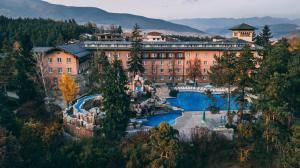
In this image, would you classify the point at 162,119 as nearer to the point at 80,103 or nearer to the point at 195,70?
the point at 80,103

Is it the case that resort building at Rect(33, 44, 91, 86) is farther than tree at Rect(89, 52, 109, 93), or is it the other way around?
resort building at Rect(33, 44, 91, 86)

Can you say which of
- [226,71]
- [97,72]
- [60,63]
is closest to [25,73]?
[97,72]

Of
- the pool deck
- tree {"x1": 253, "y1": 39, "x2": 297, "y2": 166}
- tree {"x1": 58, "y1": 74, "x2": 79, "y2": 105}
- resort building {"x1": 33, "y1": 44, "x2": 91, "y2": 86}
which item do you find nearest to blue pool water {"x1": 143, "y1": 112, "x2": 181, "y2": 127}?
the pool deck

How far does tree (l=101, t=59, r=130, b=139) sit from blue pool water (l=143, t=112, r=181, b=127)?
674 centimetres

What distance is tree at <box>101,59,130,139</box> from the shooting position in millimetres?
29734

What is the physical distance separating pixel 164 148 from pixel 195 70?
3391 centimetres

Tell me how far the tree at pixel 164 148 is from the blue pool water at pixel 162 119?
1149 cm

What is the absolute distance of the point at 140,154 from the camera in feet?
86.4

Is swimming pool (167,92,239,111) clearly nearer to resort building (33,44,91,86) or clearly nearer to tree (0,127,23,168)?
resort building (33,44,91,86)

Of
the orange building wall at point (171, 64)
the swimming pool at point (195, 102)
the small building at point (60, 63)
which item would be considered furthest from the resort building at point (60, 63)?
the swimming pool at point (195, 102)

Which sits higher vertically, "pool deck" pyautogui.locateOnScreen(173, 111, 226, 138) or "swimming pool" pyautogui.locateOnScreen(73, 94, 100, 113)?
"swimming pool" pyautogui.locateOnScreen(73, 94, 100, 113)

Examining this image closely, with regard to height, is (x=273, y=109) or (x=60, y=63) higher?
(x=60, y=63)

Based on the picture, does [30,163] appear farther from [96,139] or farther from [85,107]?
[85,107]

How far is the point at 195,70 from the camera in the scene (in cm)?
5666
